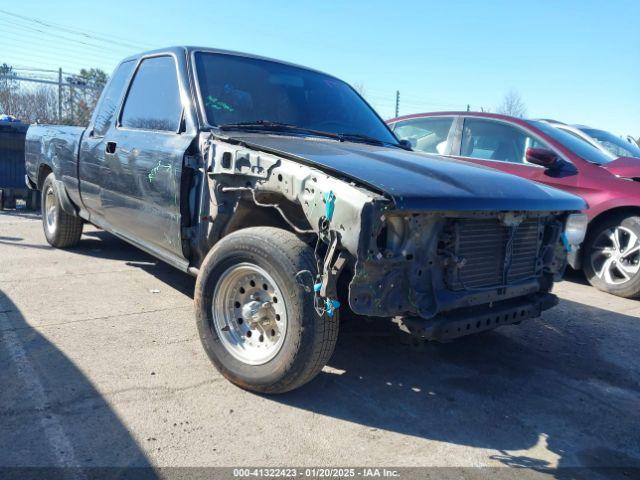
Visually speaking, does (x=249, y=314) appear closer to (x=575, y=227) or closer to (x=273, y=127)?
(x=273, y=127)

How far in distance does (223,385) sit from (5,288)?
2.65m

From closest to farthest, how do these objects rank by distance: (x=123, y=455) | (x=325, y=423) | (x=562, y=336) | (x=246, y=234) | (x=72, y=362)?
(x=123, y=455) < (x=325, y=423) < (x=246, y=234) < (x=72, y=362) < (x=562, y=336)

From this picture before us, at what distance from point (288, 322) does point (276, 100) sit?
1.95 meters

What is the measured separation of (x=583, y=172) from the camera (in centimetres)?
586

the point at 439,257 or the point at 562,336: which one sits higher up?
the point at 439,257

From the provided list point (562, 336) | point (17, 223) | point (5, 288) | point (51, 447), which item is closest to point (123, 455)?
point (51, 447)

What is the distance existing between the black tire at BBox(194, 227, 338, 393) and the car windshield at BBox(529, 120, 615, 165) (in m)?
4.52

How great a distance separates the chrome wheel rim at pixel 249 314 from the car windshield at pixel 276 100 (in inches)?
43.9

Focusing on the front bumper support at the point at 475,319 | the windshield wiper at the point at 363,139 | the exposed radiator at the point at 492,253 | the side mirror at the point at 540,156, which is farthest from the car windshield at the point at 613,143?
the front bumper support at the point at 475,319

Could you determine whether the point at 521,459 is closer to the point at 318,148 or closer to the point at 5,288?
the point at 318,148

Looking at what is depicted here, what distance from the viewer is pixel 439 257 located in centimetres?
282

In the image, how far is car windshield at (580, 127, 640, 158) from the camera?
7013mm

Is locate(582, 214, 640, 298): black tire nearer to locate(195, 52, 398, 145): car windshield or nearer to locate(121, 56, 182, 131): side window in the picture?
locate(195, 52, 398, 145): car windshield

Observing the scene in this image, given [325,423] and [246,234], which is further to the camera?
[246,234]
